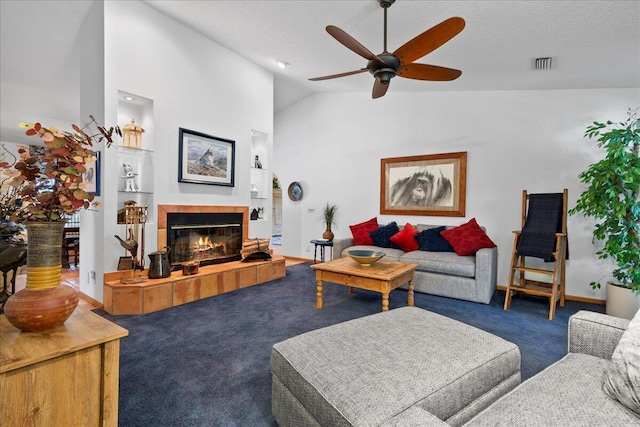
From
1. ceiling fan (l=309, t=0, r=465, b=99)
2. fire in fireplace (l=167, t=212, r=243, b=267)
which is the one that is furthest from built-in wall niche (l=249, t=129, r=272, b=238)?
ceiling fan (l=309, t=0, r=465, b=99)

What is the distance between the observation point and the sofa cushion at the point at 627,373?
38.0 inches

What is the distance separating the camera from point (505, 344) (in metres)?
1.50

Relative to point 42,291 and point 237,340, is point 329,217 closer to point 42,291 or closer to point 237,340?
point 237,340

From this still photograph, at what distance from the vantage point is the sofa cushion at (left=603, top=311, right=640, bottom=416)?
97 cm

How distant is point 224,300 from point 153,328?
0.90 metres

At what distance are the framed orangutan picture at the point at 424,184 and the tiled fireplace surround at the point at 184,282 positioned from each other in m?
2.13

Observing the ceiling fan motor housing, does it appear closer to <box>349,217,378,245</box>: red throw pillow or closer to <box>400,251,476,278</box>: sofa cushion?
<box>400,251,476,278</box>: sofa cushion

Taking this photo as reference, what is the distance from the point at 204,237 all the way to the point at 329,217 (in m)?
2.37

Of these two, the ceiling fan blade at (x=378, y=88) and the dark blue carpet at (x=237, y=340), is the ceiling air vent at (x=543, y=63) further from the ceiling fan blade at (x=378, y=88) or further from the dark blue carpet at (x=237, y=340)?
the dark blue carpet at (x=237, y=340)

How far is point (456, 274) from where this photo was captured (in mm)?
3781

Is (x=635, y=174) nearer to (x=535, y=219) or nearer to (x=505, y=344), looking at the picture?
(x=535, y=219)

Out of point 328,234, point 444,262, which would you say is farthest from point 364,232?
point 444,262

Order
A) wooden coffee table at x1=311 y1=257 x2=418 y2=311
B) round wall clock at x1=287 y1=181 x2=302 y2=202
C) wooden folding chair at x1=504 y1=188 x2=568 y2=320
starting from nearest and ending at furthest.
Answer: wooden coffee table at x1=311 y1=257 x2=418 y2=311 < wooden folding chair at x1=504 y1=188 x2=568 y2=320 < round wall clock at x1=287 y1=181 x2=302 y2=202

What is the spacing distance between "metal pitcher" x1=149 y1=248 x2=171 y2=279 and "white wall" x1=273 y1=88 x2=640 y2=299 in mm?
3139
